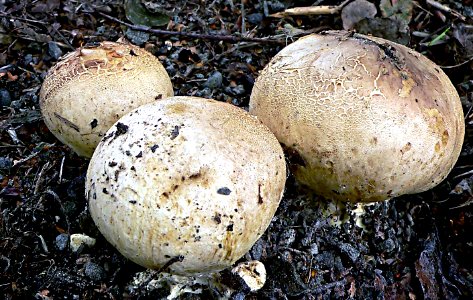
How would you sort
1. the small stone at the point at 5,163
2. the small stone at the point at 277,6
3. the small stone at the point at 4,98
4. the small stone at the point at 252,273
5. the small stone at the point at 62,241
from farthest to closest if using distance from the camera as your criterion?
the small stone at the point at 277,6
the small stone at the point at 4,98
the small stone at the point at 5,163
the small stone at the point at 62,241
the small stone at the point at 252,273

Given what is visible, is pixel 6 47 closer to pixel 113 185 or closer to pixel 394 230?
pixel 113 185

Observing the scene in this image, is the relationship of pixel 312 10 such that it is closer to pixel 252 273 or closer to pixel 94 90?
pixel 94 90

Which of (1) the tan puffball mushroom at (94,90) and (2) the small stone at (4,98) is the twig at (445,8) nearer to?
(1) the tan puffball mushroom at (94,90)

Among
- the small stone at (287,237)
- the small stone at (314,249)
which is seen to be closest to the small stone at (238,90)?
the small stone at (287,237)

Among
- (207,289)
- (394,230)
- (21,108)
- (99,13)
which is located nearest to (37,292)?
(207,289)

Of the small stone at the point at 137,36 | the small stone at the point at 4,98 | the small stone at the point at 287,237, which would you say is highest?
the small stone at the point at 137,36

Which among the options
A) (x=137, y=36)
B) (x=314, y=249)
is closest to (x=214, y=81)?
(x=137, y=36)
